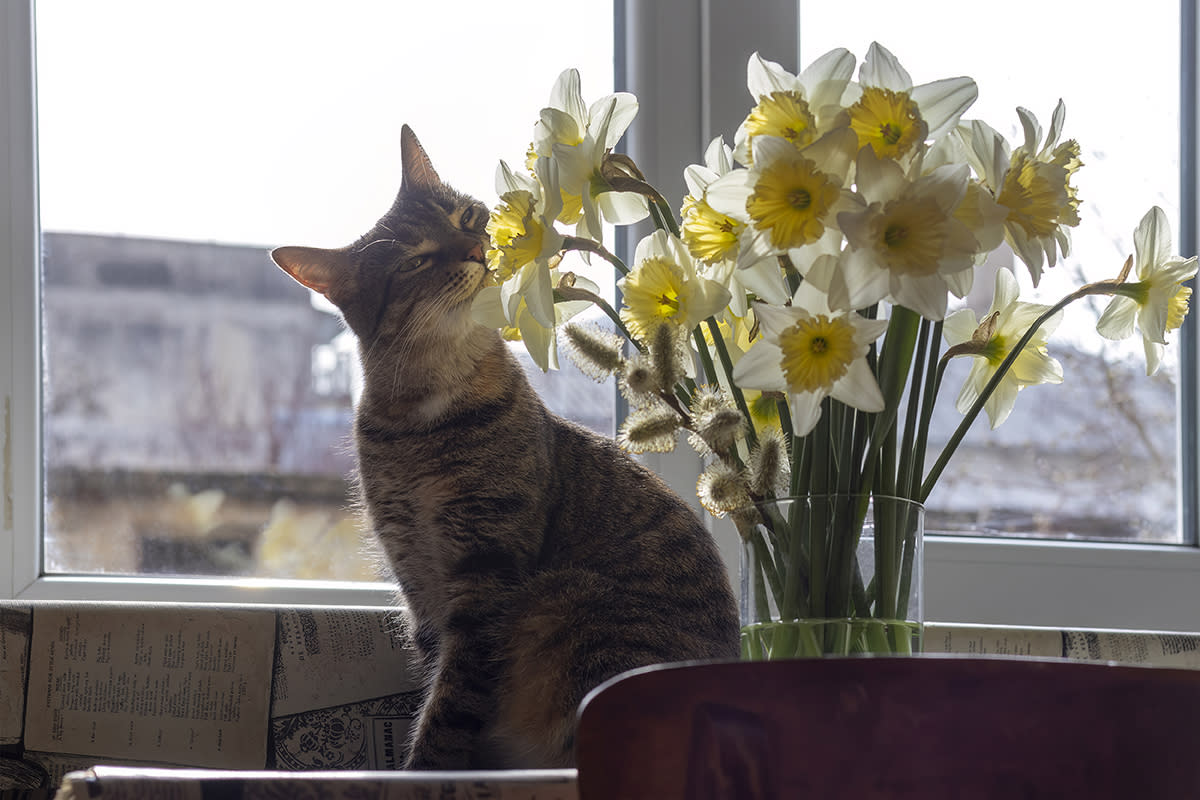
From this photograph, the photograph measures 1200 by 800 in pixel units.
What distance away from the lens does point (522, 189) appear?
809 millimetres

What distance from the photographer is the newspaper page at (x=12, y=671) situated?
3.41ft

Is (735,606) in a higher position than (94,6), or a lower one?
lower

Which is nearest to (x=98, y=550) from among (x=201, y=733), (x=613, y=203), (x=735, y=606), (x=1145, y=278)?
(x=201, y=733)

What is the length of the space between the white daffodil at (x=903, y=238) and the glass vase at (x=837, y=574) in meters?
0.15

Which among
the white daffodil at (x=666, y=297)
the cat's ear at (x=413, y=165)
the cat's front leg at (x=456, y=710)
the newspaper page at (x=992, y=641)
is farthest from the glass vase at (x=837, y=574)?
the cat's ear at (x=413, y=165)

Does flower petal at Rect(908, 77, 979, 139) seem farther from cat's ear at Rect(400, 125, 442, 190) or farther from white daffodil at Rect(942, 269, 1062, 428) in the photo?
cat's ear at Rect(400, 125, 442, 190)

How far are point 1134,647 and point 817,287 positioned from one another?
0.85 m

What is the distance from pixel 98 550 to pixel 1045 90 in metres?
1.60

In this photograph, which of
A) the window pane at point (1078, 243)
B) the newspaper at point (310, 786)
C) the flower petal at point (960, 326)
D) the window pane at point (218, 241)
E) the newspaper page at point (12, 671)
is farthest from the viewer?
the window pane at point (1078, 243)

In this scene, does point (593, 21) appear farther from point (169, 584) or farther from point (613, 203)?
point (169, 584)

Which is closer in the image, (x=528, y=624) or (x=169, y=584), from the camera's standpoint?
(x=528, y=624)

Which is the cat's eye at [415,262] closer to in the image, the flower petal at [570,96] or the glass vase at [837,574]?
the flower petal at [570,96]

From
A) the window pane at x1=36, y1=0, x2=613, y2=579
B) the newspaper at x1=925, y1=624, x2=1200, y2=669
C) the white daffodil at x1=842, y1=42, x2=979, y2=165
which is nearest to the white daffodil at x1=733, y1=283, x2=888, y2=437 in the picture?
the white daffodil at x1=842, y1=42, x2=979, y2=165

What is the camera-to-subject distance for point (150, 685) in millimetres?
1078
